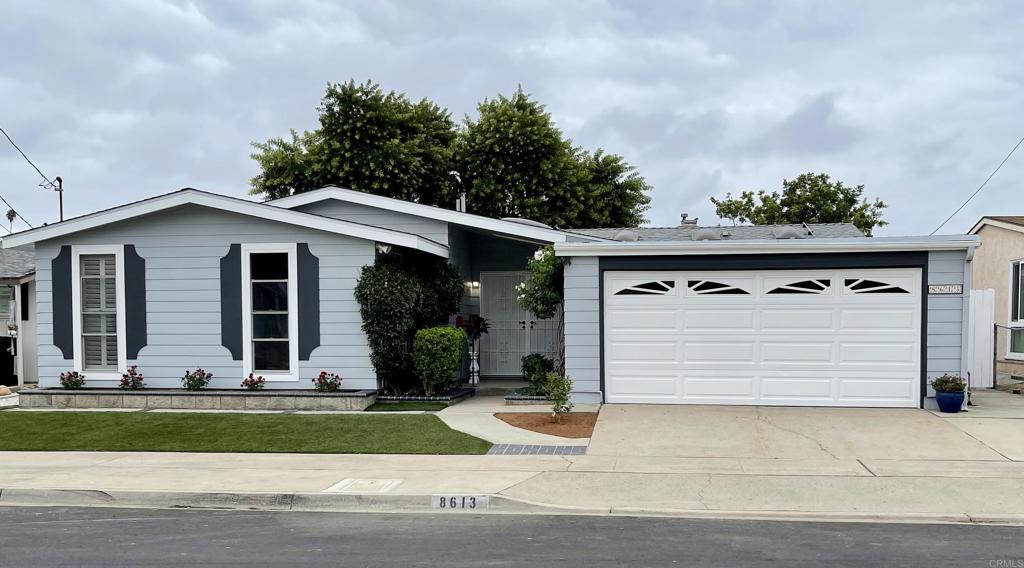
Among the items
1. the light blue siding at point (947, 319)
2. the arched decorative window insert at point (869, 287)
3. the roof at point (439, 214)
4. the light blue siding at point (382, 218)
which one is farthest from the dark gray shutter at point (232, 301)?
the light blue siding at point (947, 319)

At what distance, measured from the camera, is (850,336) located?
13109mm

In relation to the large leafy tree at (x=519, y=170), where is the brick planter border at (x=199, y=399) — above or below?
below

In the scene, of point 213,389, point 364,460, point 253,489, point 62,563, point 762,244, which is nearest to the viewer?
point 62,563

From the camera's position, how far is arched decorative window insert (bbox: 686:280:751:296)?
44.2ft

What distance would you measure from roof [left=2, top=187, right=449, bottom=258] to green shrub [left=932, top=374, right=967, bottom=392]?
27.1 feet

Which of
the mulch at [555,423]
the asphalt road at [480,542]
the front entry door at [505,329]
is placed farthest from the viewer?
the front entry door at [505,329]

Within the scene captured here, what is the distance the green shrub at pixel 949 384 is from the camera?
41.1ft

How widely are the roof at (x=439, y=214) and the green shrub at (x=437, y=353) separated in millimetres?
2127

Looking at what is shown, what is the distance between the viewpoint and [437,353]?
13891 mm

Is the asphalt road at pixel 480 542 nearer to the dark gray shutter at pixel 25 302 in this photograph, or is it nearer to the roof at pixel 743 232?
the roof at pixel 743 232

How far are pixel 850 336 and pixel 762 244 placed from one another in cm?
200

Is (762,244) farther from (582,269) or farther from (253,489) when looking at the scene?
(253,489)

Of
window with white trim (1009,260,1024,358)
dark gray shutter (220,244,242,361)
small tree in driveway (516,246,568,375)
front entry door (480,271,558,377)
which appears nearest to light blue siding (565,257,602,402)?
small tree in driveway (516,246,568,375)

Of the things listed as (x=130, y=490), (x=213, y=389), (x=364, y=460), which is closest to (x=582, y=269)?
(x=364, y=460)
